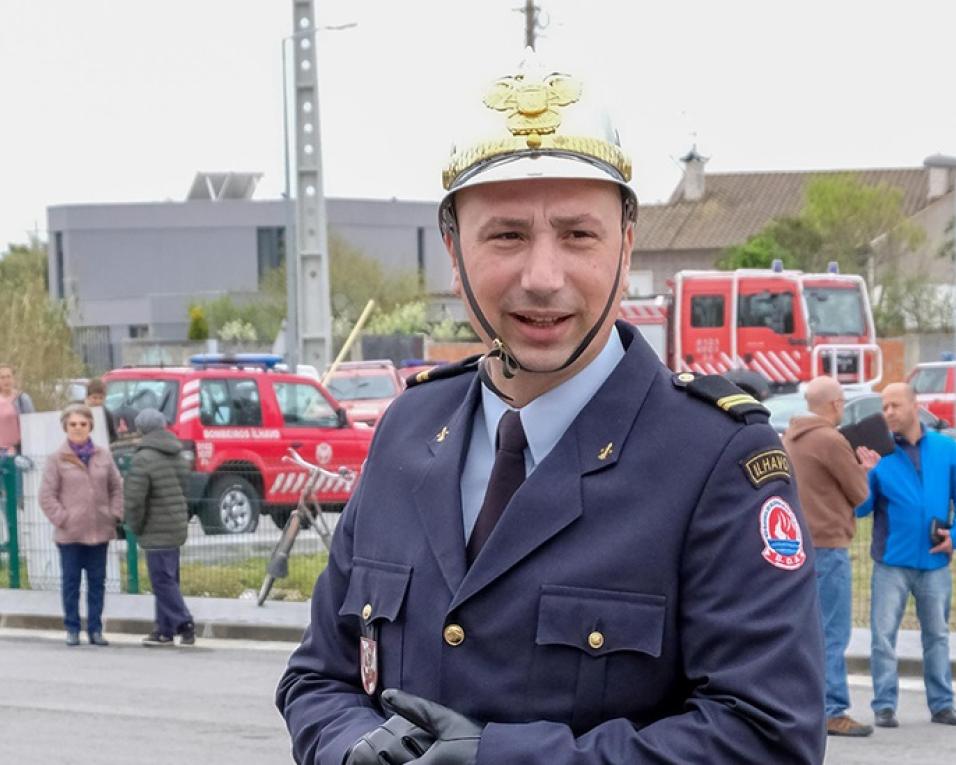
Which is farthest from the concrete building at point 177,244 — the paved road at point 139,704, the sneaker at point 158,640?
the paved road at point 139,704

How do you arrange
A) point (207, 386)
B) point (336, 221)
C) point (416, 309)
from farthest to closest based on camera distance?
point (336, 221), point (416, 309), point (207, 386)

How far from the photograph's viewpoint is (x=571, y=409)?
95.5 inches

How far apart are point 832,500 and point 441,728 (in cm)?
780

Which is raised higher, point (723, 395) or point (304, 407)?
point (723, 395)

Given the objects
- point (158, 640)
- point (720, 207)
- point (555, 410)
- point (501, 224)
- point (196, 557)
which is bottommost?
point (158, 640)

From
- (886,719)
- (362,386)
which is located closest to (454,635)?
(886,719)

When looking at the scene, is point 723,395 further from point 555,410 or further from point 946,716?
point 946,716

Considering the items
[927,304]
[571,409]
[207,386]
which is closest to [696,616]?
[571,409]

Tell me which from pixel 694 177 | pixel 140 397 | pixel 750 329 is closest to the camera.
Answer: pixel 140 397

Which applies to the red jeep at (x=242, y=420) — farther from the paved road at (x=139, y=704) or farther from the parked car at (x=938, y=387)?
the parked car at (x=938, y=387)

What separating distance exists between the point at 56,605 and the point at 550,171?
14.1 m

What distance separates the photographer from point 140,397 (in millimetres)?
19547

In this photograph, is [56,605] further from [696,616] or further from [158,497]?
[696,616]

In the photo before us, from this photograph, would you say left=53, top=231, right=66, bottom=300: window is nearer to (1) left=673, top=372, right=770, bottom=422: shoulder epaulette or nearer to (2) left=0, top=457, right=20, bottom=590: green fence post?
(2) left=0, top=457, right=20, bottom=590: green fence post
